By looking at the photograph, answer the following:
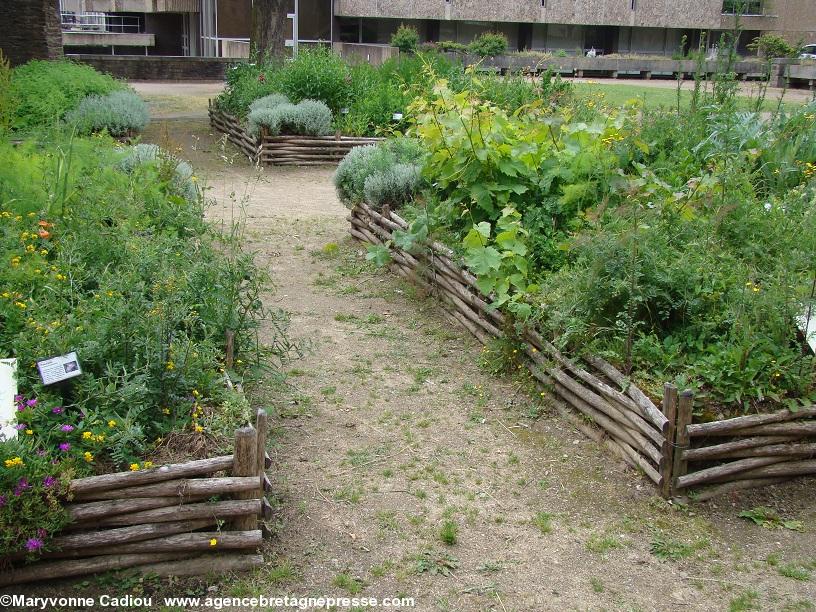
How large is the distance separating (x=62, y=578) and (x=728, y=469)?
316 cm

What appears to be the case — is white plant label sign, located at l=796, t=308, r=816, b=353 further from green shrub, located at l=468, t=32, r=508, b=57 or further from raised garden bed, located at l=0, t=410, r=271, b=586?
green shrub, located at l=468, t=32, r=508, b=57

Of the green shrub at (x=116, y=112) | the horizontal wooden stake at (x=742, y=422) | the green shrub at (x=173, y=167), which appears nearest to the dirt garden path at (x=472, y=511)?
the horizontal wooden stake at (x=742, y=422)

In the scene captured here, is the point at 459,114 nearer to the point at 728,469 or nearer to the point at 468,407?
the point at 468,407

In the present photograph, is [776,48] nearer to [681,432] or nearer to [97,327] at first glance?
[681,432]

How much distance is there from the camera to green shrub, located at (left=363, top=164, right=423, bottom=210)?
8305 mm

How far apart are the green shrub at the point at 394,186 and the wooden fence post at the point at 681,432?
4.56 metres

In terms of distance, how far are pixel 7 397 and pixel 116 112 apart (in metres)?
10.5

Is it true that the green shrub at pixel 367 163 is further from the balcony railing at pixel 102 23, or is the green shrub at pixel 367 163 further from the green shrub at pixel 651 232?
the balcony railing at pixel 102 23

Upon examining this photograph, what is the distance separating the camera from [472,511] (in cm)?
426

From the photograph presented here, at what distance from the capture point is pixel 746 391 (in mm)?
4426

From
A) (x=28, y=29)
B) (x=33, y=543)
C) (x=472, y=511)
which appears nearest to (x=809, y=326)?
(x=472, y=511)

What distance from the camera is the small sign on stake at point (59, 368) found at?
374 centimetres

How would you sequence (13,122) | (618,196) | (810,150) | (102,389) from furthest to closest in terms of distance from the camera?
1. (13,122)
2. (810,150)
3. (618,196)
4. (102,389)

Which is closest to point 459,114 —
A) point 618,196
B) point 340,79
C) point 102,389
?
point 618,196
